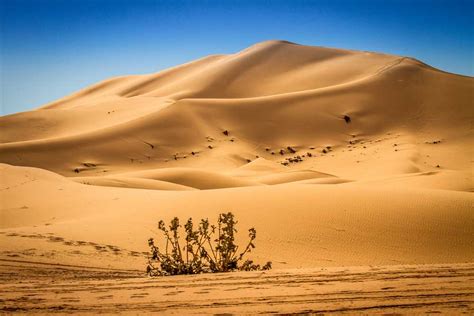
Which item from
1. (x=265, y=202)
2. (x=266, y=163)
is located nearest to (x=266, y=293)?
(x=265, y=202)

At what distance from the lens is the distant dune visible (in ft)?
30.8

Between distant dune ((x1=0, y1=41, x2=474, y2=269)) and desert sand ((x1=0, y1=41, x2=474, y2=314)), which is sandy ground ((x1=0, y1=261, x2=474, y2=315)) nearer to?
desert sand ((x1=0, y1=41, x2=474, y2=314))

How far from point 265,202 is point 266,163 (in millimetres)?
19816

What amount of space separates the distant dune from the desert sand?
73mm

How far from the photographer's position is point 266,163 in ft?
104

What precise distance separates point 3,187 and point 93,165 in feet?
56.1

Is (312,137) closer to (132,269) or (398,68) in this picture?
(398,68)

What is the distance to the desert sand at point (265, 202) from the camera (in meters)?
4.48

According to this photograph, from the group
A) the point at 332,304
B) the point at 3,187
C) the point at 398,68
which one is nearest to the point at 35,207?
the point at 3,187

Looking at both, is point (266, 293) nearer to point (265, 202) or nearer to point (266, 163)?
point (265, 202)

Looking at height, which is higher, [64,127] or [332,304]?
[64,127]

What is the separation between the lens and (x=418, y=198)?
12.2 meters

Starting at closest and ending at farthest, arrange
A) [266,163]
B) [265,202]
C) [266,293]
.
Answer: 1. [266,293]
2. [265,202]
3. [266,163]

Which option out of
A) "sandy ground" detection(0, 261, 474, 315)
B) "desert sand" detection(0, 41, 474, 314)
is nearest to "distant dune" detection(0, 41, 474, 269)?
"desert sand" detection(0, 41, 474, 314)
